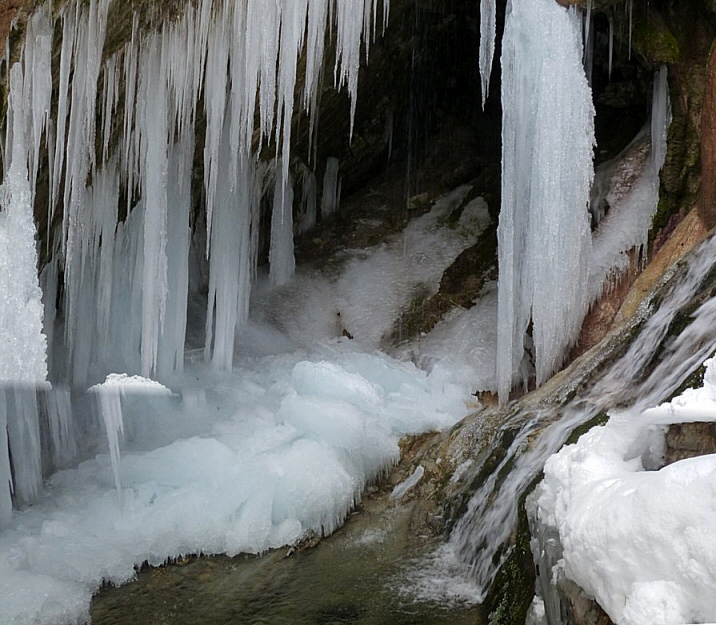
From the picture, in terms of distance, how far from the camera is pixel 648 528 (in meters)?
2.54

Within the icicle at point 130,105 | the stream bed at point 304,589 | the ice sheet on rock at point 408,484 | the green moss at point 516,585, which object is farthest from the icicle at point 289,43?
the green moss at point 516,585

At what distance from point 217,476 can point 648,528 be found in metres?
4.55

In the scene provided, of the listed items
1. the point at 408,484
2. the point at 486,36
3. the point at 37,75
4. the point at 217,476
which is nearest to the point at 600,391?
Answer: the point at 408,484

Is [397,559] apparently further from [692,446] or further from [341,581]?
[692,446]

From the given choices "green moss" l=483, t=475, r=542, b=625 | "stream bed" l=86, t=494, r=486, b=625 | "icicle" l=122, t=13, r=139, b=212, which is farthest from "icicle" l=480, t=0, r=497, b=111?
"green moss" l=483, t=475, r=542, b=625

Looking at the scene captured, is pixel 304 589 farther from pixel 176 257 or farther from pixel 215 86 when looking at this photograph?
pixel 215 86

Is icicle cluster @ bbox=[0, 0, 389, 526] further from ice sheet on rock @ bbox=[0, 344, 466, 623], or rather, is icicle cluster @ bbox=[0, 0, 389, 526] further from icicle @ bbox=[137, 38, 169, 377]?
ice sheet on rock @ bbox=[0, 344, 466, 623]

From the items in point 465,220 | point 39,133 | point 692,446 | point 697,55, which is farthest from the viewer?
point 465,220

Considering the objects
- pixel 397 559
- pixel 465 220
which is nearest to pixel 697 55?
pixel 465 220

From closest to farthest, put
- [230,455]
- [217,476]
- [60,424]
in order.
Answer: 1. [217,476]
2. [230,455]
3. [60,424]

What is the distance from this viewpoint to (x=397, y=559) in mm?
5527

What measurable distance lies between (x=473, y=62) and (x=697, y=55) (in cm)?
510

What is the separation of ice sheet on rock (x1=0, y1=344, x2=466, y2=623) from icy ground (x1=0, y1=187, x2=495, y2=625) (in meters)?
0.01

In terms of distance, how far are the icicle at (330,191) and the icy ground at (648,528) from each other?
9338 millimetres
